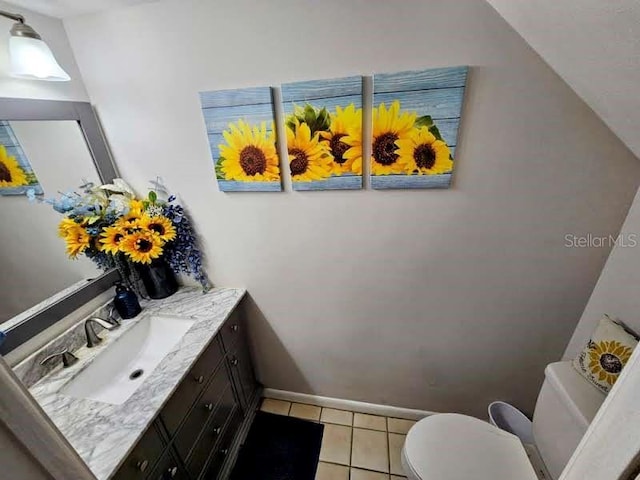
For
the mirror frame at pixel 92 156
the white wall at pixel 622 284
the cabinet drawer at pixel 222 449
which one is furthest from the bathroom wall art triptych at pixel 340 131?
the cabinet drawer at pixel 222 449

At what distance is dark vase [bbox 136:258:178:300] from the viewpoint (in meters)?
1.38

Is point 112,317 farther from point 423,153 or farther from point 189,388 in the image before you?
point 423,153

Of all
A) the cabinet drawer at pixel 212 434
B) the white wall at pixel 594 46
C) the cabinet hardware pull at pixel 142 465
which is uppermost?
the white wall at pixel 594 46

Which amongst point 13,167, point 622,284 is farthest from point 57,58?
point 622,284

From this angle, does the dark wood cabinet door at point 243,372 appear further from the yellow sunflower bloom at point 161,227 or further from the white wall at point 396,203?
the yellow sunflower bloom at point 161,227

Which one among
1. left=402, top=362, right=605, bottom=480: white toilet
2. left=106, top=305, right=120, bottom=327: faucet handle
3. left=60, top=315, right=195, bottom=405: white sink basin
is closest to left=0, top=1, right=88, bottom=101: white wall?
left=106, top=305, right=120, bottom=327: faucet handle

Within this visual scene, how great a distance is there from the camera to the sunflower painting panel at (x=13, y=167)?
98 cm

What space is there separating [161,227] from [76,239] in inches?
12.8

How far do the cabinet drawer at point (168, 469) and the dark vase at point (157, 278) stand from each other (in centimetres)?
73

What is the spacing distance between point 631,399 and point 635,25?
62 cm

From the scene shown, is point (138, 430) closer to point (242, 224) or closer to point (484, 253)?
point (242, 224)

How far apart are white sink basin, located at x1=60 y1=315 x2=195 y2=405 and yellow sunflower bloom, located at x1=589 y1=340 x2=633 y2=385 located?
163 centimetres

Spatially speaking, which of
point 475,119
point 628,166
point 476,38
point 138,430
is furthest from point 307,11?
point 138,430

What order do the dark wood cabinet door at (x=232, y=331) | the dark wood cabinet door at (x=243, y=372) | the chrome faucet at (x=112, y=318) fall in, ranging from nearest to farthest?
the chrome faucet at (x=112, y=318) < the dark wood cabinet door at (x=232, y=331) < the dark wood cabinet door at (x=243, y=372)
